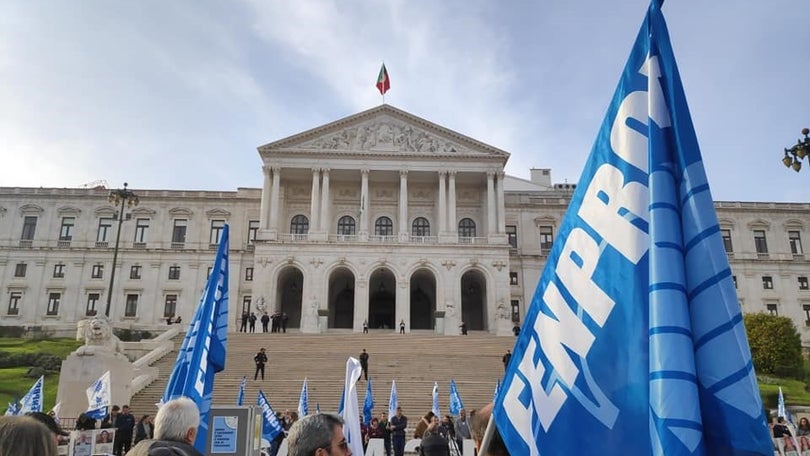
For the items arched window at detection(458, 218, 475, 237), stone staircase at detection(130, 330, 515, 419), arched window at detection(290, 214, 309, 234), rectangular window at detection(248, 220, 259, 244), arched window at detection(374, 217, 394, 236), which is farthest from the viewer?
rectangular window at detection(248, 220, 259, 244)

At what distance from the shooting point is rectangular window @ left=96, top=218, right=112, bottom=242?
51.8m

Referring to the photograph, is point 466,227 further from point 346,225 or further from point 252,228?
point 252,228

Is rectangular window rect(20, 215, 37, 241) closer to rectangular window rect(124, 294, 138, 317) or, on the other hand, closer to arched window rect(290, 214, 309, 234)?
rectangular window rect(124, 294, 138, 317)

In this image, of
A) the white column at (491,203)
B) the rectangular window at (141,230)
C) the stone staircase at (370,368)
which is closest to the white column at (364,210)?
the white column at (491,203)

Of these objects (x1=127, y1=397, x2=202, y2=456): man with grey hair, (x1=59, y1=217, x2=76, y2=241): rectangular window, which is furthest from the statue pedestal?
(x1=59, y1=217, x2=76, y2=241): rectangular window

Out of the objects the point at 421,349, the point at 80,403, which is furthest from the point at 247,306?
the point at 80,403

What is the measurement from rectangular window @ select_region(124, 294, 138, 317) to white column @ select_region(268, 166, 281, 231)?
46.3ft

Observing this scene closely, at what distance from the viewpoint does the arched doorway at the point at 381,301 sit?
158 feet

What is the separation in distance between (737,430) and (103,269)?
180 feet

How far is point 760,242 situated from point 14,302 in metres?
63.6

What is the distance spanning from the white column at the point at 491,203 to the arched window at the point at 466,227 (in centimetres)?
344

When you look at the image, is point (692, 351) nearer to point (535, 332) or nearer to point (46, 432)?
point (535, 332)

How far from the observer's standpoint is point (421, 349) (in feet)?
108

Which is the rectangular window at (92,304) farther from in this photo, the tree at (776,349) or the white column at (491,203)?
the tree at (776,349)
